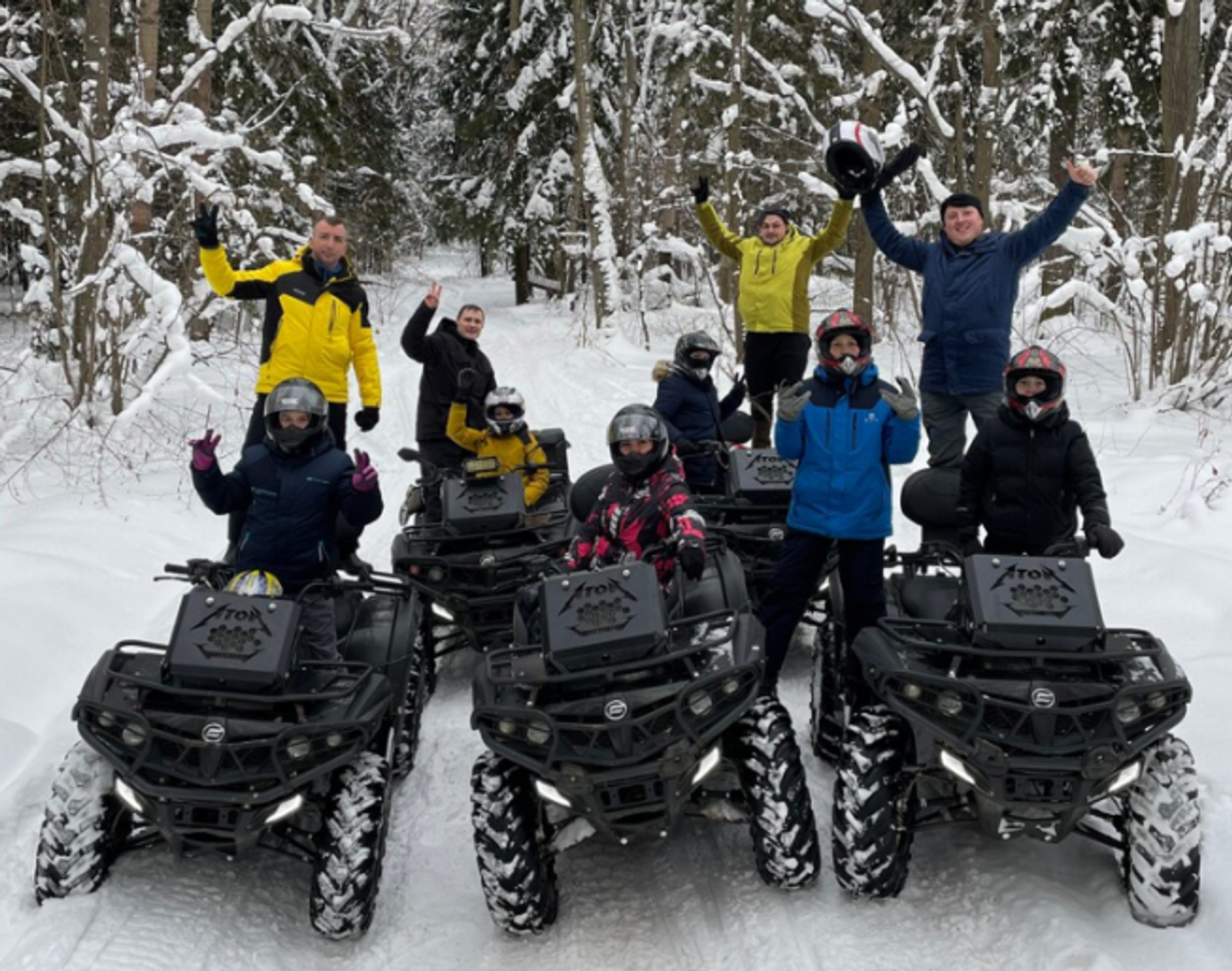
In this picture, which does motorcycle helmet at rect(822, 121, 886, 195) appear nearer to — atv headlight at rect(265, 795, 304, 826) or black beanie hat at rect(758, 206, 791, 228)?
black beanie hat at rect(758, 206, 791, 228)

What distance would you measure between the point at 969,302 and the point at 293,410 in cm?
342

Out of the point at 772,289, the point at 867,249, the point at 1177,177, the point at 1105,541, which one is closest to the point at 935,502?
the point at 1105,541

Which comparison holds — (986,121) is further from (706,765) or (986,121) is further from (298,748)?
(298,748)

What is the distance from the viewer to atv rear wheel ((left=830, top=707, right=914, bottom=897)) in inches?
142

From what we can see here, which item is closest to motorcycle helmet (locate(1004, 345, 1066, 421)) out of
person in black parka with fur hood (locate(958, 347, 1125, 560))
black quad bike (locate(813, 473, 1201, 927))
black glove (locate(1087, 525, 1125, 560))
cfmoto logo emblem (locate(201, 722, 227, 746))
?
person in black parka with fur hood (locate(958, 347, 1125, 560))

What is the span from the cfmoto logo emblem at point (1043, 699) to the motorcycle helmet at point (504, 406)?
407cm

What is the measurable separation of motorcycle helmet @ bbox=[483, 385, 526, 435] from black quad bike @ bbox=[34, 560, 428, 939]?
2883 millimetres

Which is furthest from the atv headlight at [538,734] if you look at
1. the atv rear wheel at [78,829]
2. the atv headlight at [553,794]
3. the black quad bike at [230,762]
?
the atv rear wheel at [78,829]

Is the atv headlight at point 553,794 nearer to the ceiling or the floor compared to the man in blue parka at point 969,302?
nearer to the floor

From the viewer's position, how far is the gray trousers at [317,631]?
4.42 m

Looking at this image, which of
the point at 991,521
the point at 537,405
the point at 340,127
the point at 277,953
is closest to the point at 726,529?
the point at 991,521

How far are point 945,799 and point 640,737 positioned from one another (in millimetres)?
1153

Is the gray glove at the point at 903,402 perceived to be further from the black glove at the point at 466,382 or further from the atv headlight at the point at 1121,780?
the black glove at the point at 466,382

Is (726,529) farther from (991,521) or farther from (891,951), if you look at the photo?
(891,951)
